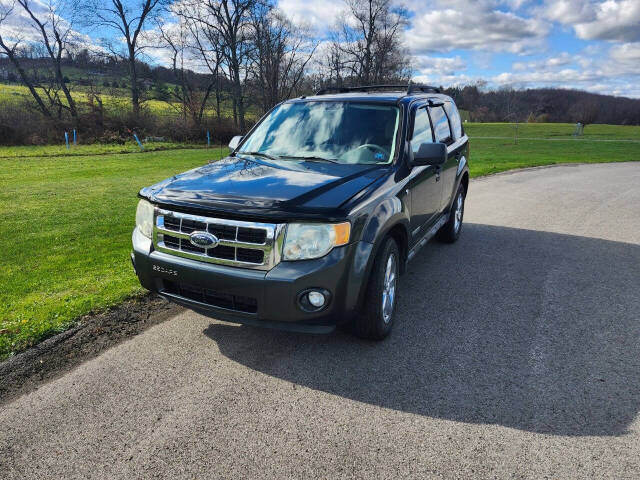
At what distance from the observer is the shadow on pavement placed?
2871mm

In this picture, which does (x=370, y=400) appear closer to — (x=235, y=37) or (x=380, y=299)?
(x=380, y=299)

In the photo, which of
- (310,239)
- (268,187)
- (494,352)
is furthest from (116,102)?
(494,352)

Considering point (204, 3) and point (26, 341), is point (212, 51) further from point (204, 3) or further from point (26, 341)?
point (26, 341)

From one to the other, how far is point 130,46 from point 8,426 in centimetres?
4268

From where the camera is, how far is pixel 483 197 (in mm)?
10477

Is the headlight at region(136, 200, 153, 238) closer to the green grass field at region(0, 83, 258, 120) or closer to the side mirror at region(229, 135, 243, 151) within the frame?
the side mirror at region(229, 135, 243, 151)

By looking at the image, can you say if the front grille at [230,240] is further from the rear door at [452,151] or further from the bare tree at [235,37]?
the bare tree at [235,37]

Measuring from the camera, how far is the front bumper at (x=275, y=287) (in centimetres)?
296

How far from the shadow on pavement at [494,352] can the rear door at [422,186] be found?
2.46 feet

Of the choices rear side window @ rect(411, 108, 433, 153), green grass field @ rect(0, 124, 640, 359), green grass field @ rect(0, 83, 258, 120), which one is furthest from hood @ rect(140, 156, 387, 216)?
green grass field @ rect(0, 83, 258, 120)

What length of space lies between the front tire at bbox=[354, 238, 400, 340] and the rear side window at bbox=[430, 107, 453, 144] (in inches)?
87.3

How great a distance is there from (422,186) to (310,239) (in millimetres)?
1953

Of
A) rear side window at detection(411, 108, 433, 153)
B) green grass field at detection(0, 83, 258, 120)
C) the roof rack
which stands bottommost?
rear side window at detection(411, 108, 433, 153)

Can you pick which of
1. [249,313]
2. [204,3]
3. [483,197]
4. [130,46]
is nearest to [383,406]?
[249,313]
